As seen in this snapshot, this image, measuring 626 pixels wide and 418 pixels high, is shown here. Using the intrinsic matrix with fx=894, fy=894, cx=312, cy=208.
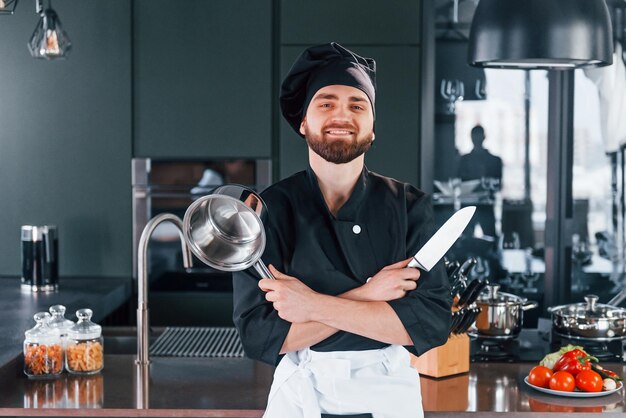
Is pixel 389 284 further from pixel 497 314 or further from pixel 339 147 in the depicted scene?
pixel 497 314

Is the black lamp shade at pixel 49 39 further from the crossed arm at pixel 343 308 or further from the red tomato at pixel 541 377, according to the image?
the red tomato at pixel 541 377

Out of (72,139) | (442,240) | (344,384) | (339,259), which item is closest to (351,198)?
(339,259)

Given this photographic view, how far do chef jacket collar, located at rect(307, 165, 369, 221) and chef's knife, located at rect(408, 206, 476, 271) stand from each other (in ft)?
0.50

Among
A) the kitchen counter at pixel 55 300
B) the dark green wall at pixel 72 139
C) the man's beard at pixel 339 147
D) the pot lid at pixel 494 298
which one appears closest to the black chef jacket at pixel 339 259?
the man's beard at pixel 339 147

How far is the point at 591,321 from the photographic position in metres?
2.50

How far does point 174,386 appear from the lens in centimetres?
221

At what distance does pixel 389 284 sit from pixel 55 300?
1.97 metres

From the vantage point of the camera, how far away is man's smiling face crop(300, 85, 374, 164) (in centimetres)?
165

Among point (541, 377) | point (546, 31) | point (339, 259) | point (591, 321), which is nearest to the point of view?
point (339, 259)

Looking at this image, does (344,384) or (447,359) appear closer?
(344,384)

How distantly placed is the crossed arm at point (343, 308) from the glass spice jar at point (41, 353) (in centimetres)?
82

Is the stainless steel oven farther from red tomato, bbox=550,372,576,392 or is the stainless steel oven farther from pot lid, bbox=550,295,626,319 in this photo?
red tomato, bbox=550,372,576,392

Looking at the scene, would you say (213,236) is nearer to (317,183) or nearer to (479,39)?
(317,183)

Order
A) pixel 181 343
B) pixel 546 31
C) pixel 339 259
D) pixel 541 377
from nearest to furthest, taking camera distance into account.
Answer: pixel 339 259 < pixel 546 31 < pixel 541 377 < pixel 181 343
